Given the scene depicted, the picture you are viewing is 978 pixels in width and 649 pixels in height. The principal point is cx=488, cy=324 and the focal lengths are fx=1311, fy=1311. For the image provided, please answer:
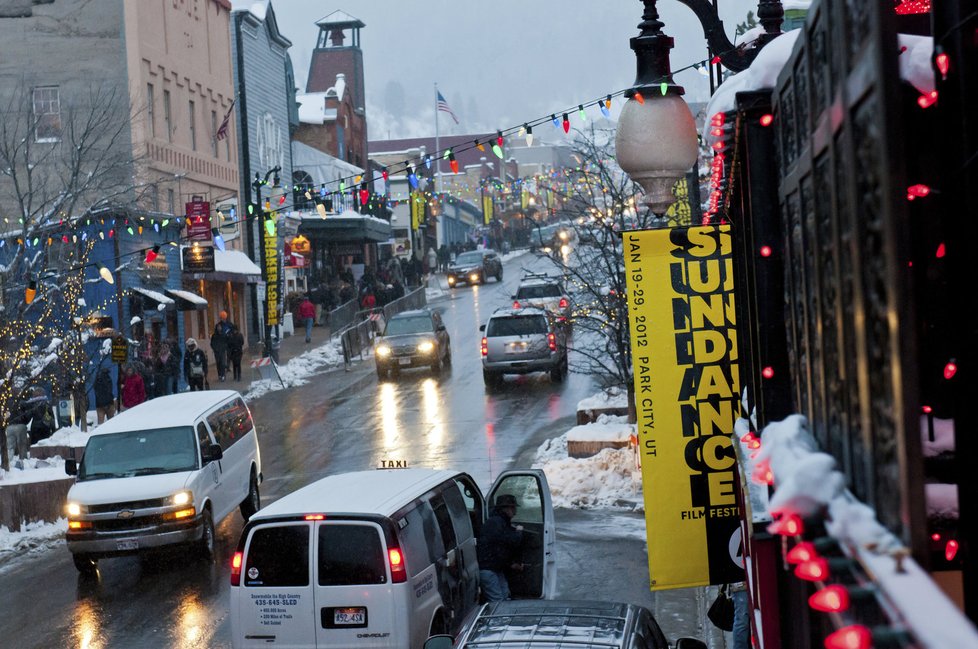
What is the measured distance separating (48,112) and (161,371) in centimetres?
1020

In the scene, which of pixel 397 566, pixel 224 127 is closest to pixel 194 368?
pixel 224 127

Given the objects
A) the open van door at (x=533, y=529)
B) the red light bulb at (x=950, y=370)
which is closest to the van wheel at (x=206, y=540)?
the open van door at (x=533, y=529)

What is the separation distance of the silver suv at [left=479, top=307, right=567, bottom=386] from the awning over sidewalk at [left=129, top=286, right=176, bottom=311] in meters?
9.26

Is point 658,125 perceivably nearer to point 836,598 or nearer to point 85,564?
point 836,598

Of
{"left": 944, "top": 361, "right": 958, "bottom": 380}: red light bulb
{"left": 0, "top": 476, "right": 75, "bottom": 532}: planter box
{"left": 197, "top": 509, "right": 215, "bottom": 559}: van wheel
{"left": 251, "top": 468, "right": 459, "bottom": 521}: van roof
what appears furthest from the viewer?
{"left": 0, "top": 476, "right": 75, "bottom": 532}: planter box

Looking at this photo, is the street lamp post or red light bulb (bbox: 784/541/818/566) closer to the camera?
red light bulb (bbox: 784/541/818/566)

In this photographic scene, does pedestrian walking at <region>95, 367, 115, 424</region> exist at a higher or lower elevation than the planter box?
higher

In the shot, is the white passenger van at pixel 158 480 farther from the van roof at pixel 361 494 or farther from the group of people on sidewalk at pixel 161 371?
the group of people on sidewalk at pixel 161 371

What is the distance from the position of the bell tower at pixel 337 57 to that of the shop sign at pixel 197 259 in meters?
53.7

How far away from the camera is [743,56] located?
9359 millimetres

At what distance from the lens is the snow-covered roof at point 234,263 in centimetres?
4303

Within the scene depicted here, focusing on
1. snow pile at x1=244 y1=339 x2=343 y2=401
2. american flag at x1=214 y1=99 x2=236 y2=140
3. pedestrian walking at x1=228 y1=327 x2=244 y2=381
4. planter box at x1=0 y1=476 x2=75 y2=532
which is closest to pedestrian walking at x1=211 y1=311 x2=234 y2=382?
pedestrian walking at x1=228 y1=327 x2=244 y2=381

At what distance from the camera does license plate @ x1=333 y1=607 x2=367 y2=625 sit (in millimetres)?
10672

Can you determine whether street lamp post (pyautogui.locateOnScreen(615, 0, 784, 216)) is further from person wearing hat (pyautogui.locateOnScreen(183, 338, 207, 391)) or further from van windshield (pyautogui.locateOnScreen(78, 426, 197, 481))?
person wearing hat (pyautogui.locateOnScreen(183, 338, 207, 391))
